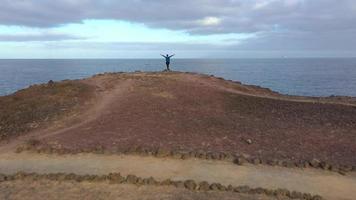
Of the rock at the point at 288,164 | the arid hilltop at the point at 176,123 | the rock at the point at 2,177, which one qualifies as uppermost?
the arid hilltop at the point at 176,123

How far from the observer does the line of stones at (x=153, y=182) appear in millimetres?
16547

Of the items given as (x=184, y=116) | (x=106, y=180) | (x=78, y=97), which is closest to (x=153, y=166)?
Result: (x=106, y=180)

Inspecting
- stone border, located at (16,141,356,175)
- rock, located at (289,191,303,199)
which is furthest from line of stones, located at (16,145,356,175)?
rock, located at (289,191,303,199)

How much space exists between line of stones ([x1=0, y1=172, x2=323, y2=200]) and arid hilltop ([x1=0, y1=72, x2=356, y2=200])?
385cm

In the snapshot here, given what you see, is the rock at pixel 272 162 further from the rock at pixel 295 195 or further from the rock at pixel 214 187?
the rock at pixel 214 187

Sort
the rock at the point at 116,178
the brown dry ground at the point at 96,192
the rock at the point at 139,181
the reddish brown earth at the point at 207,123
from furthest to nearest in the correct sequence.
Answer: the reddish brown earth at the point at 207,123
the rock at the point at 116,178
the rock at the point at 139,181
the brown dry ground at the point at 96,192

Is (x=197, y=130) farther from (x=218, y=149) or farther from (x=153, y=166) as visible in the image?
(x=153, y=166)

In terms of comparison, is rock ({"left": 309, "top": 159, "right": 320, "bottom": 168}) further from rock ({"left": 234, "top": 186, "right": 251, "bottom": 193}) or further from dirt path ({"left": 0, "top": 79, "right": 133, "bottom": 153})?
dirt path ({"left": 0, "top": 79, "right": 133, "bottom": 153})

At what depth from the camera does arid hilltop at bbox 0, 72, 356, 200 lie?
22.4m

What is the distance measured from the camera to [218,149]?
899 inches

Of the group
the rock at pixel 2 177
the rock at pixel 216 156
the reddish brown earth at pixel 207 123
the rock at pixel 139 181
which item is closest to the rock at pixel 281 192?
the rock at pixel 139 181

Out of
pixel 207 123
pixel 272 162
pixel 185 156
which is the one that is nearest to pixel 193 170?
pixel 185 156

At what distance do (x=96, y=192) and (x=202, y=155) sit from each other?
6.24 m

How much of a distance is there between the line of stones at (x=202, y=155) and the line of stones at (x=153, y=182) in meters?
3.70
